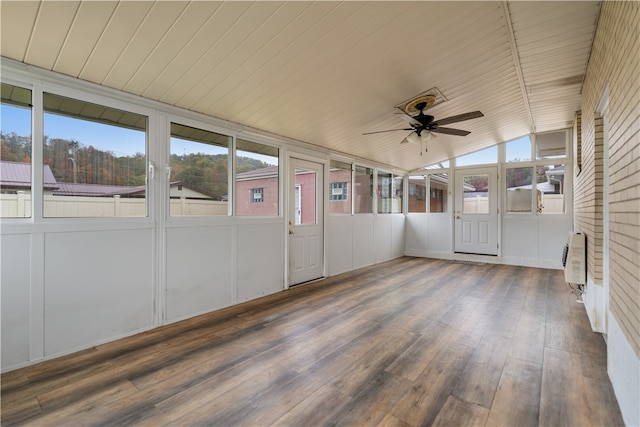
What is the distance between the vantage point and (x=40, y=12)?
6.03 feet

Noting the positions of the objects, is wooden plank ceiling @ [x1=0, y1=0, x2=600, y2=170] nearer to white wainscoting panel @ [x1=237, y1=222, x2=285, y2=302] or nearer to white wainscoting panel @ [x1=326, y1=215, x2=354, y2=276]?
white wainscoting panel @ [x1=237, y1=222, x2=285, y2=302]

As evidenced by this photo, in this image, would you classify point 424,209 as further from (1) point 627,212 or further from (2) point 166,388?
(2) point 166,388

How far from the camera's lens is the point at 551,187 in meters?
6.32

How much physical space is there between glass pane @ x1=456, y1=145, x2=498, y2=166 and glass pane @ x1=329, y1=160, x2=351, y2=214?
123 inches

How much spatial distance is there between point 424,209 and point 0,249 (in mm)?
7593

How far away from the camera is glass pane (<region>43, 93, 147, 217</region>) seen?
8.28 ft

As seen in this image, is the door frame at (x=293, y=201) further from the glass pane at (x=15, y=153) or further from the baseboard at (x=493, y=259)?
the baseboard at (x=493, y=259)

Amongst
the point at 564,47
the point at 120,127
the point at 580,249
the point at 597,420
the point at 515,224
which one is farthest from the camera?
the point at 515,224

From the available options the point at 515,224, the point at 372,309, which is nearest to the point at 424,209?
the point at 515,224

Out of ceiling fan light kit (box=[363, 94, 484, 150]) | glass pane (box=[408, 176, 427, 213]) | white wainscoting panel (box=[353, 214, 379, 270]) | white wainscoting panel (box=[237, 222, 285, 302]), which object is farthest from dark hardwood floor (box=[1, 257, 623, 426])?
glass pane (box=[408, 176, 427, 213])

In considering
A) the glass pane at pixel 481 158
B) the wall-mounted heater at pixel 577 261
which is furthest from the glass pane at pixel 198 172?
the glass pane at pixel 481 158

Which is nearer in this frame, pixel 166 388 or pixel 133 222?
pixel 166 388

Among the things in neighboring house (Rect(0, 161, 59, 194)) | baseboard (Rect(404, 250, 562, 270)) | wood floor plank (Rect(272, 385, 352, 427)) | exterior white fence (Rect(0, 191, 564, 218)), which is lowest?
wood floor plank (Rect(272, 385, 352, 427))

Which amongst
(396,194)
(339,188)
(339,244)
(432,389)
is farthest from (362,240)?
(432,389)
